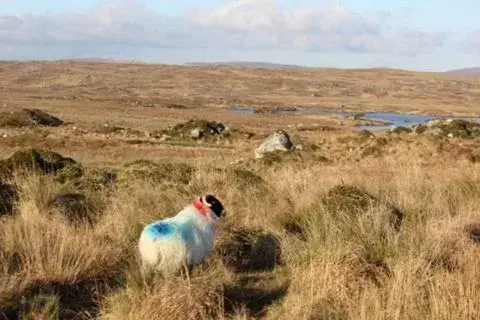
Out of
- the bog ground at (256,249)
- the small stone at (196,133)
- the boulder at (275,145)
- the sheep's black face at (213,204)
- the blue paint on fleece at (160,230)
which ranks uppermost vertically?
the sheep's black face at (213,204)

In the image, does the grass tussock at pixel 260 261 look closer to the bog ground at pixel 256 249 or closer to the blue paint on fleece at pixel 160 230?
the bog ground at pixel 256 249

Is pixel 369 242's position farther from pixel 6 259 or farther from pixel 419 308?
pixel 6 259

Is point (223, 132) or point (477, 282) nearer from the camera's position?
point (477, 282)

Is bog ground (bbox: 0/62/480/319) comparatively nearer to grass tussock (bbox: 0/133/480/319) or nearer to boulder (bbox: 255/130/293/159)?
grass tussock (bbox: 0/133/480/319)

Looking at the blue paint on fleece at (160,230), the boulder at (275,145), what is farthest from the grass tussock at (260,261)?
the boulder at (275,145)

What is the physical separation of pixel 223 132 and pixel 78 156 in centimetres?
1688

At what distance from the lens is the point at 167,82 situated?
146m

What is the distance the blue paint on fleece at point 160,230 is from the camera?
6.04 meters

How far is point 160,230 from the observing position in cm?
608

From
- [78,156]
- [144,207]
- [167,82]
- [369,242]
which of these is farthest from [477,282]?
[167,82]

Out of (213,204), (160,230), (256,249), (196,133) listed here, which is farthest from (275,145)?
(160,230)

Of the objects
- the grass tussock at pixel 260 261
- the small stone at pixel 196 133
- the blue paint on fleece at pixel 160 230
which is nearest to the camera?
the grass tussock at pixel 260 261

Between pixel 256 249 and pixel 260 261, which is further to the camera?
pixel 256 249

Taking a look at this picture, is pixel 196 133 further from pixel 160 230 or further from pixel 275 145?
pixel 160 230
